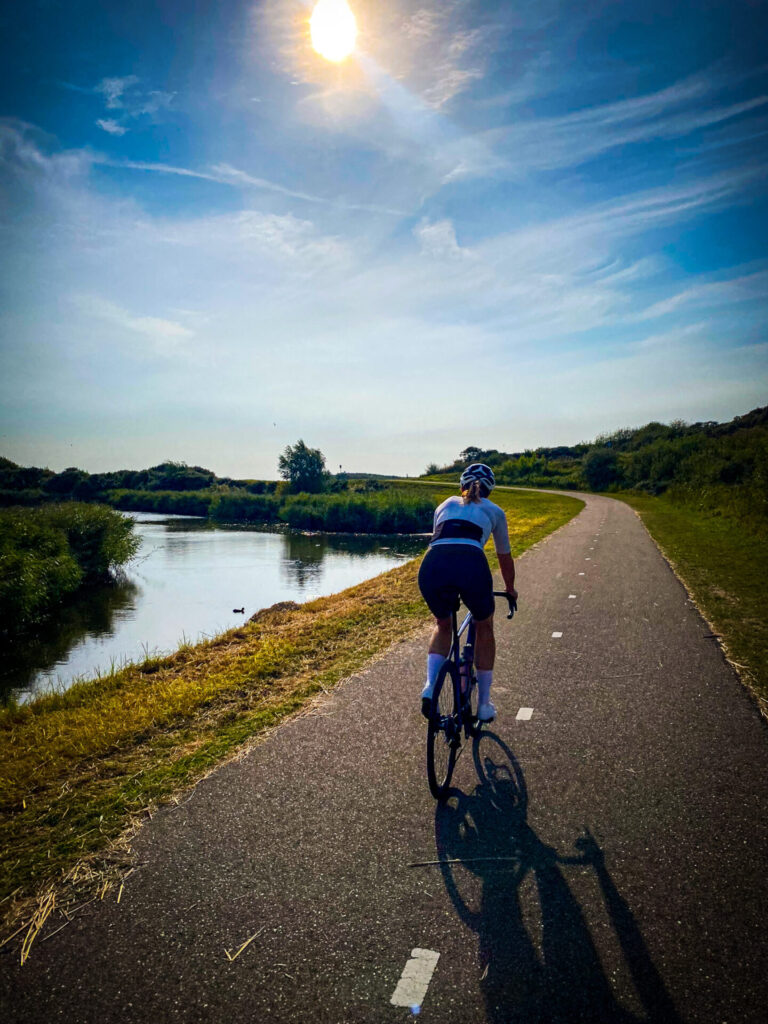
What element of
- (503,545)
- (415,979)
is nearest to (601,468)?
(503,545)

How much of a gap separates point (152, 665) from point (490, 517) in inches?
226

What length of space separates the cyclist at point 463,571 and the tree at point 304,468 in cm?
7415

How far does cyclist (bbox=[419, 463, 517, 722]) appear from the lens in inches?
158

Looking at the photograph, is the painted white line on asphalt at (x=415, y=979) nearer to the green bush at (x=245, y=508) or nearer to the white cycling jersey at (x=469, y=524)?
the white cycling jersey at (x=469, y=524)

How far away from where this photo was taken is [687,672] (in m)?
6.43

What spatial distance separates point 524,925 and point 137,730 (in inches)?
151

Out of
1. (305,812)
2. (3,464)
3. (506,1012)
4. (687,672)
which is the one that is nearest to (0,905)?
(305,812)

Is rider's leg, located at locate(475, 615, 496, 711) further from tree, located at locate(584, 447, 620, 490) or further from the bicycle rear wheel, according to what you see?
tree, located at locate(584, 447, 620, 490)

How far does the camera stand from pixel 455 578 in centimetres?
401

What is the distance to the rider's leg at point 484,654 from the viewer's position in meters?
4.43

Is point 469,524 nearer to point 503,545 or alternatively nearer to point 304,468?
point 503,545

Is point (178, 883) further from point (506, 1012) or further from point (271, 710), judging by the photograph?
point (271, 710)

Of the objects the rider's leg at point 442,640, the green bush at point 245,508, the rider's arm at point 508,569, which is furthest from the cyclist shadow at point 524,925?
the green bush at point 245,508

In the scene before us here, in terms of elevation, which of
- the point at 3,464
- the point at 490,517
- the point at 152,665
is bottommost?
the point at 152,665
